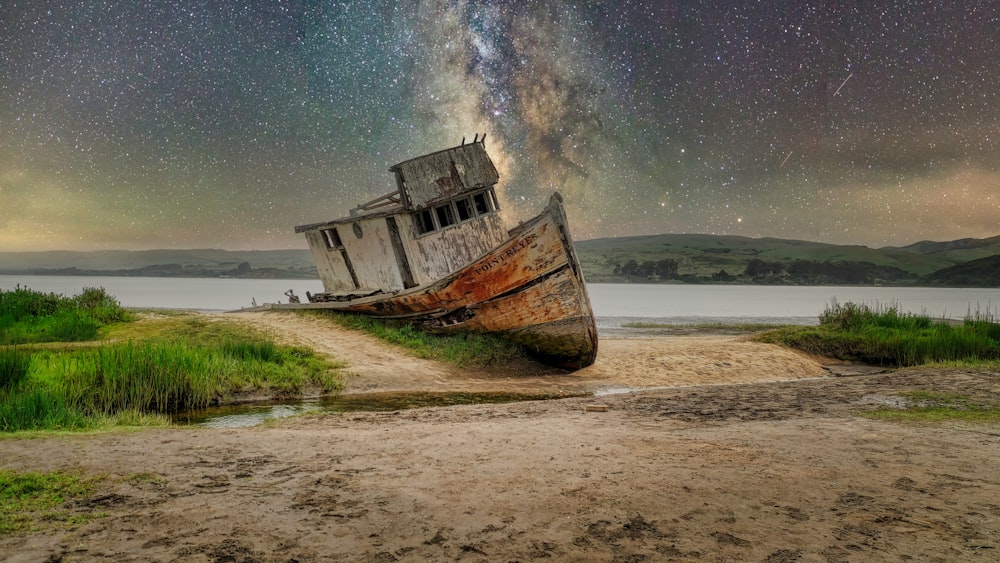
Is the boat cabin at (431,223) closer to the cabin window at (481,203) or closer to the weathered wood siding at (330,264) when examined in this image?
the cabin window at (481,203)

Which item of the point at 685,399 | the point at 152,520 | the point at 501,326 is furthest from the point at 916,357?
the point at 152,520

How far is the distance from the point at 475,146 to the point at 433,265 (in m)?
3.32

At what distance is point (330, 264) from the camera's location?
54.2ft

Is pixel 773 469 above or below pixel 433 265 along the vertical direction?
below

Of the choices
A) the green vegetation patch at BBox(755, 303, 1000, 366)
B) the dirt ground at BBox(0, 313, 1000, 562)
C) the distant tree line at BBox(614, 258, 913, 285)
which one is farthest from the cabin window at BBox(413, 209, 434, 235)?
the distant tree line at BBox(614, 258, 913, 285)

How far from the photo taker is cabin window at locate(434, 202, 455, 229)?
14.2 m

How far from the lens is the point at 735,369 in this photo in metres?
12.4

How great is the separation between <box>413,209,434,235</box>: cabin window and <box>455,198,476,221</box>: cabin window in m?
0.75

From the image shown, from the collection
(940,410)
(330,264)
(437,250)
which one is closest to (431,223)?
(437,250)

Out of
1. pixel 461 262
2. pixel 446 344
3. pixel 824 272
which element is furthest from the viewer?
pixel 824 272

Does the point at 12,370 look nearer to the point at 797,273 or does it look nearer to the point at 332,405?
the point at 332,405

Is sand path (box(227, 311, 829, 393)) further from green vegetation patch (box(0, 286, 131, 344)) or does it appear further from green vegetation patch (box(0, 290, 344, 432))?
green vegetation patch (box(0, 286, 131, 344))

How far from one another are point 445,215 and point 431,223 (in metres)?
0.42

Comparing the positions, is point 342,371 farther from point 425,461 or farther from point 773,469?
point 773,469
